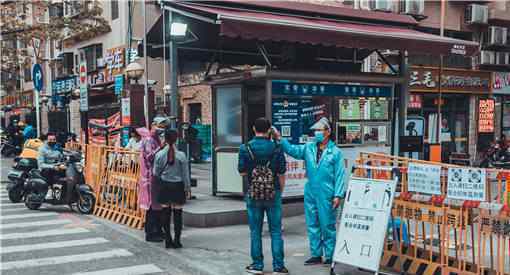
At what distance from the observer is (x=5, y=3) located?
81.6ft

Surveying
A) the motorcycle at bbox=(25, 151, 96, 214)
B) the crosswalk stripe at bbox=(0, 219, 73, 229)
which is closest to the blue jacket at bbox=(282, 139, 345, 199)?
the crosswalk stripe at bbox=(0, 219, 73, 229)

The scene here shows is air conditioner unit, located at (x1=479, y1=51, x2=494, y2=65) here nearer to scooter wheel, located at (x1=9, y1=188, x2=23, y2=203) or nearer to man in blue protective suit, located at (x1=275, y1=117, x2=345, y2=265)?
man in blue protective suit, located at (x1=275, y1=117, x2=345, y2=265)

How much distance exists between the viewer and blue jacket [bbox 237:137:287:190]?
5766mm

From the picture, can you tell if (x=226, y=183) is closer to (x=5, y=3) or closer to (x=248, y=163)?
(x=248, y=163)

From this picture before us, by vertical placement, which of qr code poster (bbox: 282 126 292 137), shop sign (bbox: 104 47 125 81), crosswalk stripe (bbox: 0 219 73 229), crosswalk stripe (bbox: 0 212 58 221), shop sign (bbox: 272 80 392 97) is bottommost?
crosswalk stripe (bbox: 0 212 58 221)

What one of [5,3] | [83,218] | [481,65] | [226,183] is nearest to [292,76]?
[226,183]

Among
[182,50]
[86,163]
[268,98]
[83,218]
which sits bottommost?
[83,218]

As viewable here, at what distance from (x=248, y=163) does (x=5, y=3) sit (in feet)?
77.1

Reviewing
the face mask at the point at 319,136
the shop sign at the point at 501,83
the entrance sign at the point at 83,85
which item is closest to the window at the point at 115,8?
the entrance sign at the point at 83,85

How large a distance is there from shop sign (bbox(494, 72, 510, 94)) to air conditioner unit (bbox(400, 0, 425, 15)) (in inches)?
214

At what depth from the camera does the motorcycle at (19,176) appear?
1123 centimetres

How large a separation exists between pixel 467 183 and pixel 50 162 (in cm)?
823

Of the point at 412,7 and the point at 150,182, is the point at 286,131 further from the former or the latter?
the point at 412,7

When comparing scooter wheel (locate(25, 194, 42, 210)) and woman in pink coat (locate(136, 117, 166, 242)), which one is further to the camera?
scooter wheel (locate(25, 194, 42, 210))
